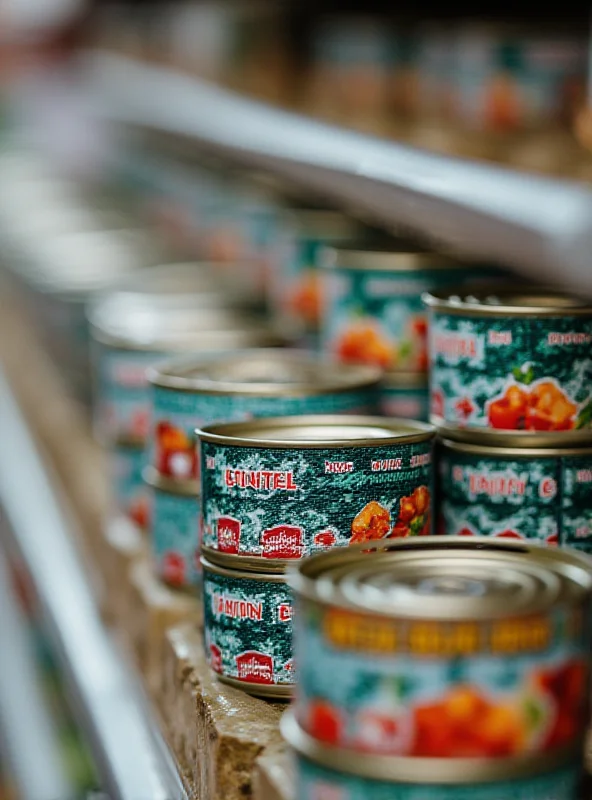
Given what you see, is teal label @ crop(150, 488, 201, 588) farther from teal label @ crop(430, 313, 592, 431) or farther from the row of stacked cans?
the row of stacked cans

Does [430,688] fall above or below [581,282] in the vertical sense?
below

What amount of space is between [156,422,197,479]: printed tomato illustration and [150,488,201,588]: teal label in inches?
1.2

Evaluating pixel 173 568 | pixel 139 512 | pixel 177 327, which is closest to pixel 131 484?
pixel 139 512

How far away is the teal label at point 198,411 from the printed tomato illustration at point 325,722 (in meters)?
0.65

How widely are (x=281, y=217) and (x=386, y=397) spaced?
106 cm

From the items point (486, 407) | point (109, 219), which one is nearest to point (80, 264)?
point (109, 219)

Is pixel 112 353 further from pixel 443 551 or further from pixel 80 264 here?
pixel 80 264

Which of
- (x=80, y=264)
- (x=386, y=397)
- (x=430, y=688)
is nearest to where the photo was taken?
(x=430, y=688)

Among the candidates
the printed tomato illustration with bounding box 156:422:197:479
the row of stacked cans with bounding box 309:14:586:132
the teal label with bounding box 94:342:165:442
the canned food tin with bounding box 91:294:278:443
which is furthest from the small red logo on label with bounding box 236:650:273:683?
the row of stacked cans with bounding box 309:14:586:132

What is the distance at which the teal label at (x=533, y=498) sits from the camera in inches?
57.6

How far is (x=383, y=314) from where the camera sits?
193 cm

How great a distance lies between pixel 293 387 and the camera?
5.64 feet

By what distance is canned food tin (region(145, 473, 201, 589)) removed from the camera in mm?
1833

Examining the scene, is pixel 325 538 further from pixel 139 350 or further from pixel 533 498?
pixel 139 350
